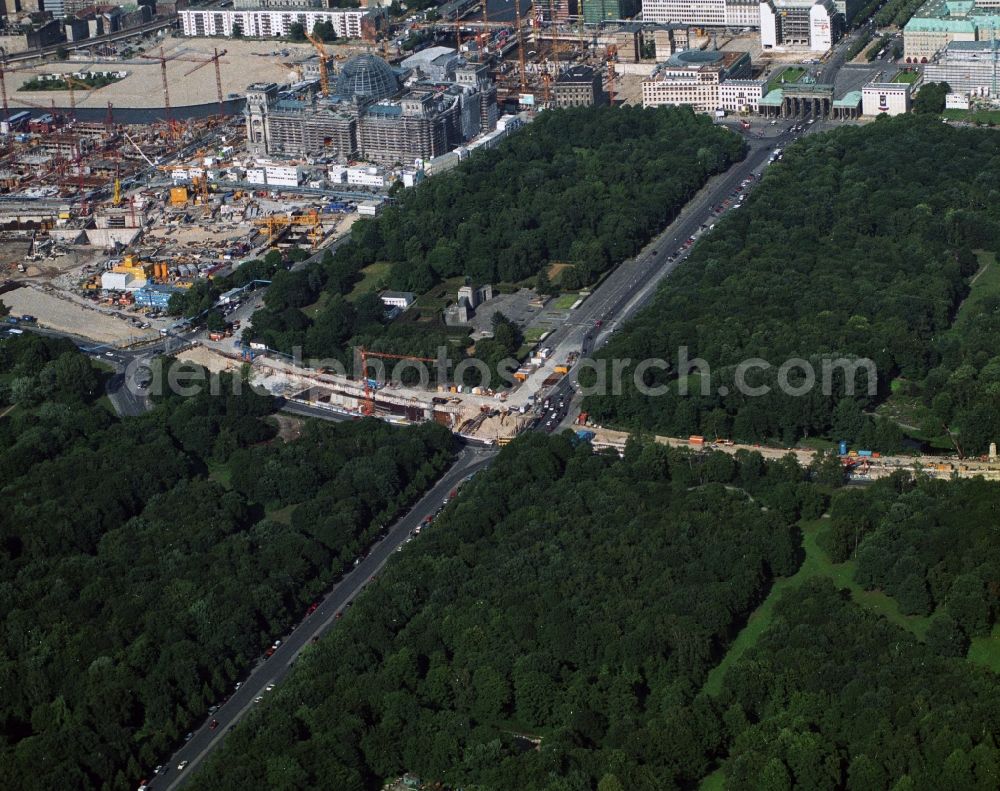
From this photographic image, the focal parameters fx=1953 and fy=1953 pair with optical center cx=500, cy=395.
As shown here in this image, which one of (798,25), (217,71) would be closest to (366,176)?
(217,71)

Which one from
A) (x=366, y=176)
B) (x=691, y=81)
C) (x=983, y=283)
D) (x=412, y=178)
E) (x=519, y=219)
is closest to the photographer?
(x=983, y=283)

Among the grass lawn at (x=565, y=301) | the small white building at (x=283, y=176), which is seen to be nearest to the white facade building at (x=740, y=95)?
the small white building at (x=283, y=176)

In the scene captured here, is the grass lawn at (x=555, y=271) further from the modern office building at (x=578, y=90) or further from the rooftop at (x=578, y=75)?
the rooftop at (x=578, y=75)

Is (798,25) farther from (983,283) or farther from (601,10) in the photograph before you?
(983,283)

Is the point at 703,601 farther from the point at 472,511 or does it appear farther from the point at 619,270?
the point at 619,270

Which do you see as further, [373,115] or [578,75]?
[578,75]

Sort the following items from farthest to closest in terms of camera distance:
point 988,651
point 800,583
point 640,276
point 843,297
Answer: point 640,276, point 843,297, point 800,583, point 988,651
